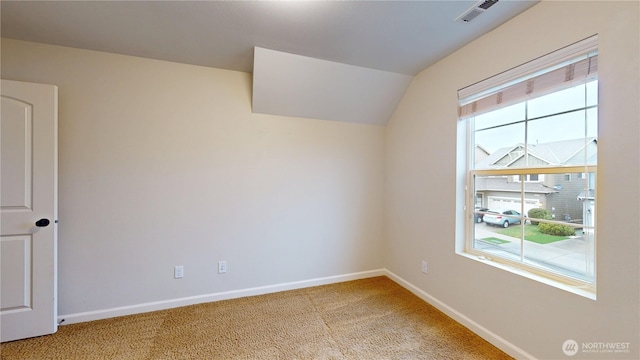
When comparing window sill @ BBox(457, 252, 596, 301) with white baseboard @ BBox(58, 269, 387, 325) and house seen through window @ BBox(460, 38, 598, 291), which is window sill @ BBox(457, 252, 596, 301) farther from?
white baseboard @ BBox(58, 269, 387, 325)

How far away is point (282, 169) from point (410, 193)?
1.48 m

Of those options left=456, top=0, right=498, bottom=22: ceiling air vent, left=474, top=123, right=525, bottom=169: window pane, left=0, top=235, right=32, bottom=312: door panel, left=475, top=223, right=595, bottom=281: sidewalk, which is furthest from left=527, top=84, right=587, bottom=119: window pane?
left=0, top=235, right=32, bottom=312: door panel

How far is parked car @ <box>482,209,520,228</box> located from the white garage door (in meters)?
0.03

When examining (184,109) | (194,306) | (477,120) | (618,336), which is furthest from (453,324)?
(184,109)

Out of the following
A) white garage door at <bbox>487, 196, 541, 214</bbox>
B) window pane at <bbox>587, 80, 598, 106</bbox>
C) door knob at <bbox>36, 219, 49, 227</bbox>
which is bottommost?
door knob at <bbox>36, 219, 49, 227</bbox>

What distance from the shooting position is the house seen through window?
Result: 1.48 m

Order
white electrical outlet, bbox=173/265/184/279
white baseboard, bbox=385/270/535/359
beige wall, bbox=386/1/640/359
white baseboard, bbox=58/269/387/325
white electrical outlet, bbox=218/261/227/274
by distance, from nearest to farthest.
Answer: beige wall, bbox=386/1/640/359, white baseboard, bbox=385/270/535/359, white baseboard, bbox=58/269/387/325, white electrical outlet, bbox=173/265/184/279, white electrical outlet, bbox=218/261/227/274

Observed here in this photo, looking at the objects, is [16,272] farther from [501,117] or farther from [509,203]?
[501,117]

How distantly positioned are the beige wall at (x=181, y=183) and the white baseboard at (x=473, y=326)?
794 millimetres

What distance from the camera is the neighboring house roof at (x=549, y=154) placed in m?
1.48

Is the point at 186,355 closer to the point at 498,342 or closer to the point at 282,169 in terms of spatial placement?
the point at 282,169

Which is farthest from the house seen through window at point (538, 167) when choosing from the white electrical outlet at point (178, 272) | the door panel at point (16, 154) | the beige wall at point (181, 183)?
the door panel at point (16, 154)

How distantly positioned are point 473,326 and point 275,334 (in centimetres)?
163

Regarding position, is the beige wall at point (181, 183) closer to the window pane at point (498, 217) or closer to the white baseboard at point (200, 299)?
the white baseboard at point (200, 299)
